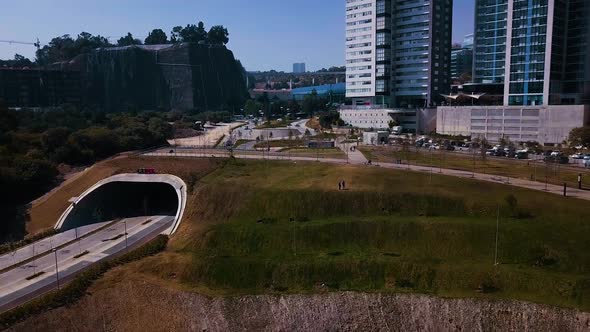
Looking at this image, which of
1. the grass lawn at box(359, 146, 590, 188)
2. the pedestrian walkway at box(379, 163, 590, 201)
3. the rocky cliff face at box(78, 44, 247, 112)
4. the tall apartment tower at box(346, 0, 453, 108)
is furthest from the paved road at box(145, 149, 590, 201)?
the rocky cliff face at box(78, 44, 247, 112)

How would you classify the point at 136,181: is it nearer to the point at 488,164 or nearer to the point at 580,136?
the point at 488,164

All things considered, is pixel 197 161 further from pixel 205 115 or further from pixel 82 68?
pixel 82 68

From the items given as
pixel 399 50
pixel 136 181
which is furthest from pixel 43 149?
pixel 399 50

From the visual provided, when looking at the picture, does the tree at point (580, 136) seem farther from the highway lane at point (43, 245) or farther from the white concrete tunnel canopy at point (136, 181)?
the highway lane at point (43, 245)

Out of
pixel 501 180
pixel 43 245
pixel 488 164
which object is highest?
pixel 488 164

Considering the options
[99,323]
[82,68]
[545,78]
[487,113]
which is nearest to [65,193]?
[99,323]

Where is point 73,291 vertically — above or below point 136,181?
below

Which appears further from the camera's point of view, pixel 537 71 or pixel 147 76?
pixel 147 76
